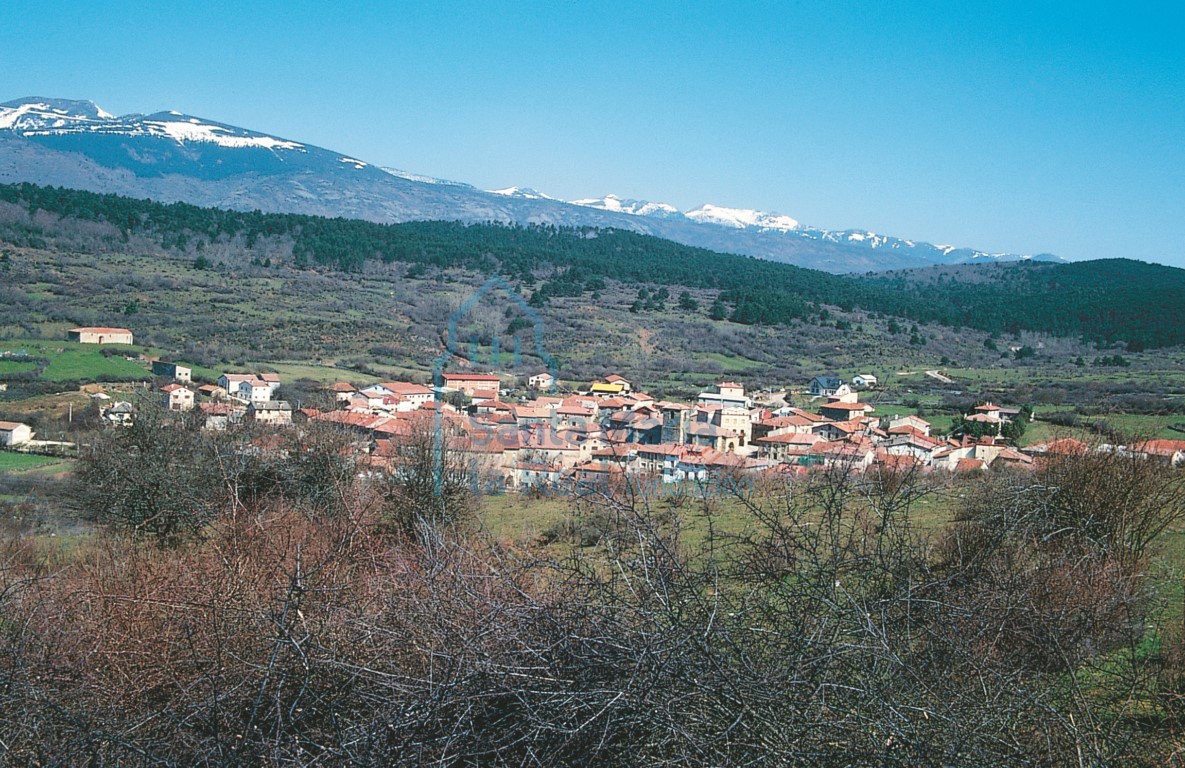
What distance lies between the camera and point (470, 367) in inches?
1534

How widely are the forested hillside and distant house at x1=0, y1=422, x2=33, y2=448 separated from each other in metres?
35.8

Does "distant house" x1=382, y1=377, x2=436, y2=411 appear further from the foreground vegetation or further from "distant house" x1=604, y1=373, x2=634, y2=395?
the foreground vegetation

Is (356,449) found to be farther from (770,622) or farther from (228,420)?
(770,622)

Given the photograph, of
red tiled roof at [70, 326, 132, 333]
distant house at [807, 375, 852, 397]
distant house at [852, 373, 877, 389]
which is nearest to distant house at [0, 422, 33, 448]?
red tiled roof at [70, 326, 132, 333]

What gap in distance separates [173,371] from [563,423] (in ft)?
62.0

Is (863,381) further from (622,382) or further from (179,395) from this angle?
(179,395)

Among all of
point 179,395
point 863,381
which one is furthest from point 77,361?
point 863,381

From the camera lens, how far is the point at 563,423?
27.1 metres

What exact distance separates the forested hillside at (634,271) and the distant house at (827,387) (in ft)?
67.8

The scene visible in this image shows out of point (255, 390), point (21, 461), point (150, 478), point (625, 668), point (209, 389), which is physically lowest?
point (21, 461)

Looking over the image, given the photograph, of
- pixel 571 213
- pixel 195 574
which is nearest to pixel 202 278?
pixel 195 574

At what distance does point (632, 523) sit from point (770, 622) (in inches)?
26.8

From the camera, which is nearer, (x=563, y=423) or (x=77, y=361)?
(x=563, y=423)

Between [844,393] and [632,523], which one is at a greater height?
[632,523]
